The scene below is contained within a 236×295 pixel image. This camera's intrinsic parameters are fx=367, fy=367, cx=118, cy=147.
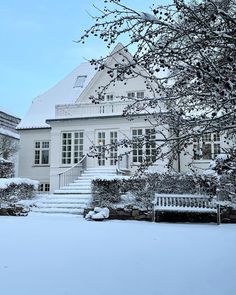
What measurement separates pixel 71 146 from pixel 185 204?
10207 mm

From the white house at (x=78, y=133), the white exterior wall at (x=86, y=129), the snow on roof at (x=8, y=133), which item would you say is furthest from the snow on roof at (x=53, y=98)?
the snow on roof at (x=8, y=133)

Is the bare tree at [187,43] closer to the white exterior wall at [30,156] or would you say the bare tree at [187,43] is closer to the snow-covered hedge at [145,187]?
the snow-covered hedge at [145,187]

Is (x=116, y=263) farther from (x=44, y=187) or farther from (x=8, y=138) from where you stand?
(x=8, y=138)

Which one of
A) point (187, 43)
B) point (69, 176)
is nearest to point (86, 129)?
point (69, 176)

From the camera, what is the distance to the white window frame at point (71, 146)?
21552mm

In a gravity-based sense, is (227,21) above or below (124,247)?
above

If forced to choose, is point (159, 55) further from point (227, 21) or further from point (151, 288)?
point (151, 288)

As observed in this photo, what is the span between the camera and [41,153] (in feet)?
80.6

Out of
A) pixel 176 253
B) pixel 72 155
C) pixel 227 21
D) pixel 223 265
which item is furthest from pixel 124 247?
pixel 72 155

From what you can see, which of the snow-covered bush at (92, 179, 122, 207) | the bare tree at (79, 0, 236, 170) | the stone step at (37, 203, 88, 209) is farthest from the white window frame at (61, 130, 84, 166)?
the bare tree at (79, 0, 236, 170)

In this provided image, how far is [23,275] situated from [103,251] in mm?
2076

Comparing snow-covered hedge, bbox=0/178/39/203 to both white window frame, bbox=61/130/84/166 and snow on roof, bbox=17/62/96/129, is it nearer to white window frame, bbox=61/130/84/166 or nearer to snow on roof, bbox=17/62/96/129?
white window frame, bbox=61/130/84/166

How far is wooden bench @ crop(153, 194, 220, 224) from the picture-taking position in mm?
12212

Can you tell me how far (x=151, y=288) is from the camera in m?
4.30
